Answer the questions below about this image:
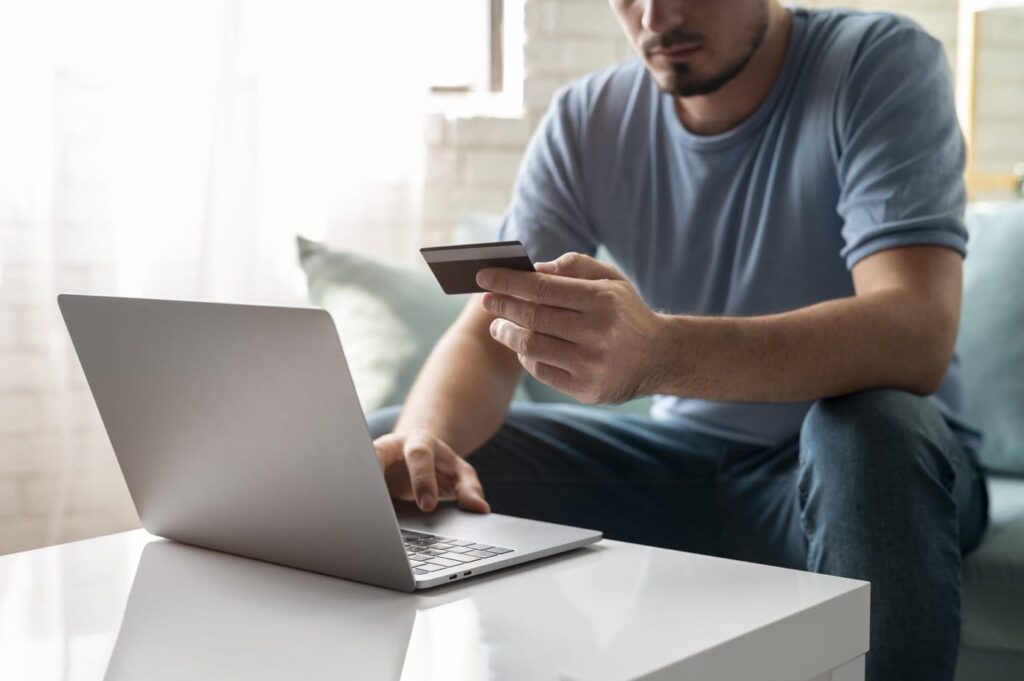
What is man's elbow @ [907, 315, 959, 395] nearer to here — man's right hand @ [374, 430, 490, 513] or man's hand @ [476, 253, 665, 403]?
man's hand @ [476, 253, 665, 403]

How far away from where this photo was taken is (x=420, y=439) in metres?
1.07

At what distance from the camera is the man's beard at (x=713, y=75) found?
1.50 metres

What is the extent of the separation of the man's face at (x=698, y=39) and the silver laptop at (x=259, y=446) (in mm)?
769

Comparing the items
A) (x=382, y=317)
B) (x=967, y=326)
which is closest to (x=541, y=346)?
(x=382, y=317)

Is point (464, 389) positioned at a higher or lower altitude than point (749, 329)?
lower

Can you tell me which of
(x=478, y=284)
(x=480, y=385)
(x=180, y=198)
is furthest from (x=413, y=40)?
(x=478, y=284)

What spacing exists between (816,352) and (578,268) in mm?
337

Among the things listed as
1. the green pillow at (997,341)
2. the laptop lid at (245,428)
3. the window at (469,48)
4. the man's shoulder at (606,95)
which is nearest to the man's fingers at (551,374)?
the laptop lid at (245,428)

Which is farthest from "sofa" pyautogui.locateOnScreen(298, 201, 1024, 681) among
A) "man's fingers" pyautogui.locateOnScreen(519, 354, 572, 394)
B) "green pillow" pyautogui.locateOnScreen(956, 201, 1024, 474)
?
"man's fingers" pyautogui.locateOnScreen(519, 354, 572, 394)

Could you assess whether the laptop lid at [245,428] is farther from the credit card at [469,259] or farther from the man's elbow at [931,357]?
the man's elbow at [931,357]

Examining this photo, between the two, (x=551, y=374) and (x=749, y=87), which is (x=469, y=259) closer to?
(x=551, y=374)

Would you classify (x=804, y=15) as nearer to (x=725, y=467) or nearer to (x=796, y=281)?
(x=796, y=281)

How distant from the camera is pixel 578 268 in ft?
3.07

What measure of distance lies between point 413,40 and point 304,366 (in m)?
1.82
